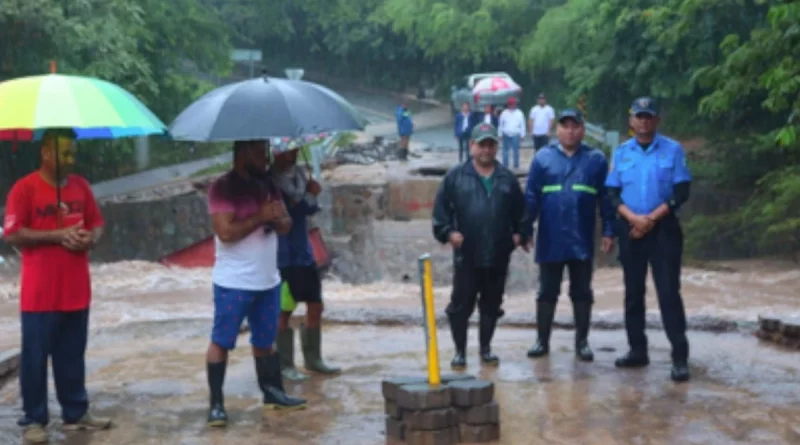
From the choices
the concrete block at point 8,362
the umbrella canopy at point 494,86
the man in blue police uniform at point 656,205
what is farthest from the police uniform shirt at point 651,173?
the umbrella canopy at point 494,86

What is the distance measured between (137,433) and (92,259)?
1756 centimetres

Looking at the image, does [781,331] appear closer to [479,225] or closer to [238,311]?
[479,225]

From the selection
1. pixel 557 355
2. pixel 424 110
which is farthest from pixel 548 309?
pixel 424 110

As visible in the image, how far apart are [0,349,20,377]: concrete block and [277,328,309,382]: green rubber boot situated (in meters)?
1.92

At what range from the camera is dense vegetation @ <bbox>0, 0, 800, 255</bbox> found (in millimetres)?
17453

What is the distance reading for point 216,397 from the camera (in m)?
6.55

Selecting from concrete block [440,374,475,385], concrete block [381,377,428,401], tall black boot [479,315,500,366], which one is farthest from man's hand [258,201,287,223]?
tall black boot [479,315,500,366]

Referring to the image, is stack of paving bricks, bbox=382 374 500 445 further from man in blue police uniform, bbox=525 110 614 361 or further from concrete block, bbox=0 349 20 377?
concrete block, bbox=0 349 20 377

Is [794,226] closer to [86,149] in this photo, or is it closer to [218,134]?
[218,134]

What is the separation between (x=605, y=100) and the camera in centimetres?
2911

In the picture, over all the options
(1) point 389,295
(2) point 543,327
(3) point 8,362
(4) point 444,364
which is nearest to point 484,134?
(2) point 543,327

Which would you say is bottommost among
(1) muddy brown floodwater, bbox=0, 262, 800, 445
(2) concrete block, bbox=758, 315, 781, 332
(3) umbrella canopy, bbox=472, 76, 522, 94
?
(1) muddy brown floodwater, bbox=0, 262, 800, 445

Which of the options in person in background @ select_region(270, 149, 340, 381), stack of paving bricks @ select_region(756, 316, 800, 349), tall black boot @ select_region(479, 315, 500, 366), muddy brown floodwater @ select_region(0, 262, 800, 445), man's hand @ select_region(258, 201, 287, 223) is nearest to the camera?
muddy brown floodwater @ select_region(0, 262, 800, 445)

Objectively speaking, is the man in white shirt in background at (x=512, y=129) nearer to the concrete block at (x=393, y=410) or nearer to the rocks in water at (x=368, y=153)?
the rocks in water at (x=368, y=153)
